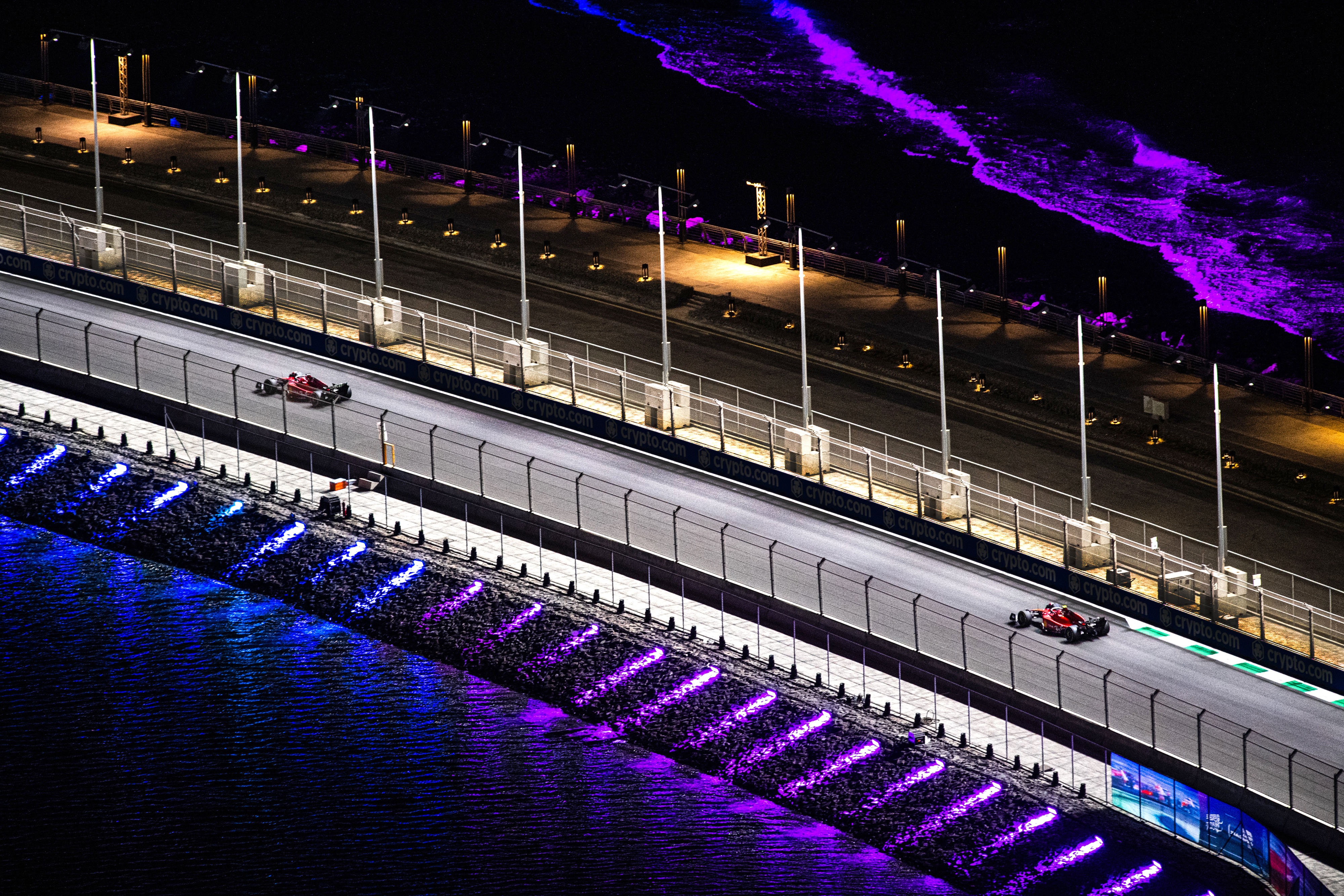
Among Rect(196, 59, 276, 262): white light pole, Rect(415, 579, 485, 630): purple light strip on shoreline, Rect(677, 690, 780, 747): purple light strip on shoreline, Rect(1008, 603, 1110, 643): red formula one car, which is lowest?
Rect(677, 690, 780, 747): purple light strip on shoreline

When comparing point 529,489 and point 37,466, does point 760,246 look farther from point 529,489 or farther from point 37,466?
point 37,466

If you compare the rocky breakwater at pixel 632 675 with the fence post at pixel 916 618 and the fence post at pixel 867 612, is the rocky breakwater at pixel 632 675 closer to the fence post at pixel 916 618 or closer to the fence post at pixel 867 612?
the fence post at pixel 867 612

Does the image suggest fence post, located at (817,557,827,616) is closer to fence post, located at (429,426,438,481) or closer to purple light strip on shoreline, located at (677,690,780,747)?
purple light strip on shoreline, located at (677,690,780,747)

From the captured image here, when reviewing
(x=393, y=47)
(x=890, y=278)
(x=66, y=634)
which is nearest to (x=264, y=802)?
(x=66, y=634)

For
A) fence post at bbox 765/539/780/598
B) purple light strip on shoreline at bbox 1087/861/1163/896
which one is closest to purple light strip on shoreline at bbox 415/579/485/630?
fence post at bbox 765/539/780/598

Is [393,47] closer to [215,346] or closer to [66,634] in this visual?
[215,346]
